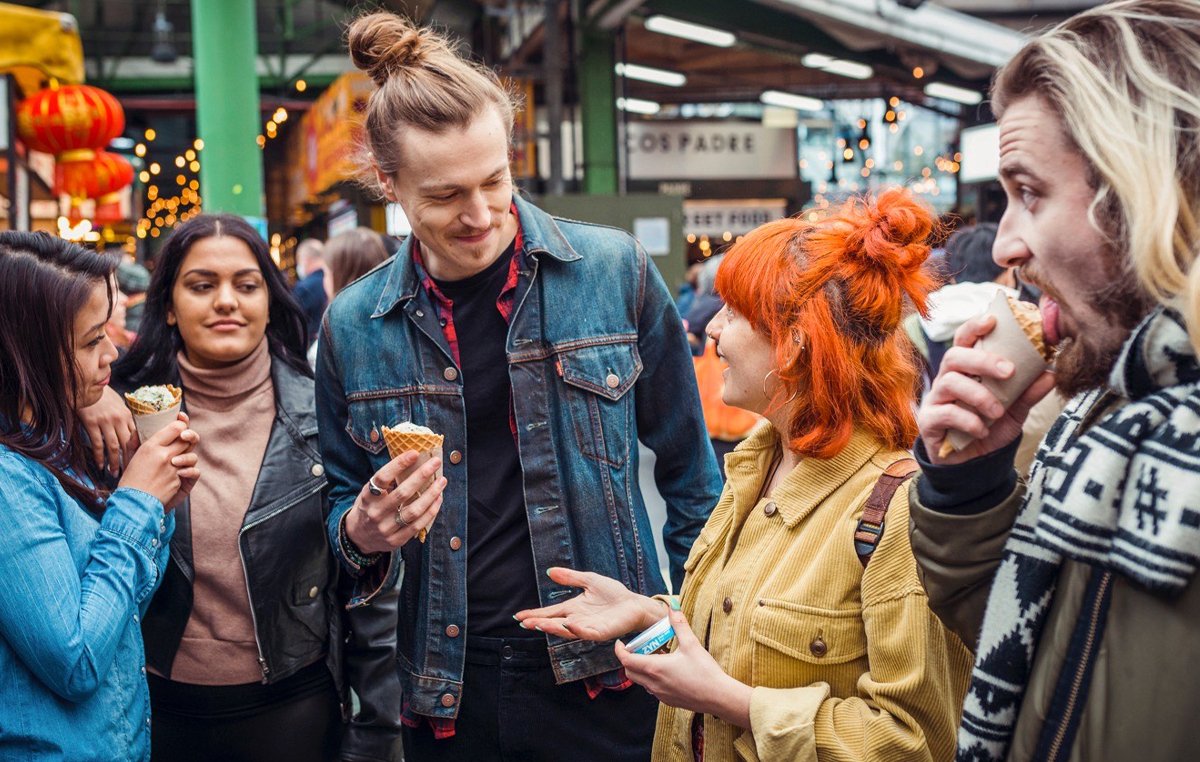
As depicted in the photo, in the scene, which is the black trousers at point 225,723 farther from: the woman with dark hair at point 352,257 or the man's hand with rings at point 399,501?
the woman with dark hair at point 352,257

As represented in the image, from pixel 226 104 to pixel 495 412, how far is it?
18.3 ft

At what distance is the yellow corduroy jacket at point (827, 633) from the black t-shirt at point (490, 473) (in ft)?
1.65

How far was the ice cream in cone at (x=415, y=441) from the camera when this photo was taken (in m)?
2.22

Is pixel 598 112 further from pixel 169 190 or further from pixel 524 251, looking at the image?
pixel 169 190

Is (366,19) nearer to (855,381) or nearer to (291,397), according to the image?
(291,397)

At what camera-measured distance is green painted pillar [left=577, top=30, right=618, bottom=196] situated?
42.1 feet

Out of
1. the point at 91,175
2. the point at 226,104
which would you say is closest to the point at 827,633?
the point at 226,104

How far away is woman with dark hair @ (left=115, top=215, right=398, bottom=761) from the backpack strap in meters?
1.68

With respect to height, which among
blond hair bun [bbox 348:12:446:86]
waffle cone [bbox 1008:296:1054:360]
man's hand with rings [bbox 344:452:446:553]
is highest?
blond hair bun [bbox 348:12:446:86]

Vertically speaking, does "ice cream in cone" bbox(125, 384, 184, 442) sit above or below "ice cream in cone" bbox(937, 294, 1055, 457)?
below

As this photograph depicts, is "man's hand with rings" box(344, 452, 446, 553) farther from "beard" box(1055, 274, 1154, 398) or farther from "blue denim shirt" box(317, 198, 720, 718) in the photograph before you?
"beard" box(1055, 274, 1154, 398)

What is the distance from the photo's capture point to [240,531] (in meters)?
2.83

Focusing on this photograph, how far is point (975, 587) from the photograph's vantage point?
1.50 m

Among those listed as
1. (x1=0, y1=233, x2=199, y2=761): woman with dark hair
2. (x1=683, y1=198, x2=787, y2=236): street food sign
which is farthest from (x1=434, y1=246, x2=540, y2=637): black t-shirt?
(x1=683, y1=198, x2=787, y2=236): street food sign
